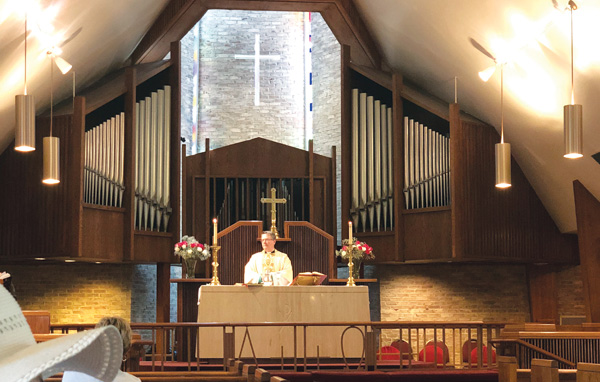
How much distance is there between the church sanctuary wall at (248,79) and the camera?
16.1 meters

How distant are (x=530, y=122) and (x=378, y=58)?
12.6 ft

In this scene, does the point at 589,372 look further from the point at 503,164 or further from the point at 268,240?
the point at 503,164

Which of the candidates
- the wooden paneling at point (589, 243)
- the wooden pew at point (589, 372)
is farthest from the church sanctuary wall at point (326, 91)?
the wooden pew at point (589, 372)

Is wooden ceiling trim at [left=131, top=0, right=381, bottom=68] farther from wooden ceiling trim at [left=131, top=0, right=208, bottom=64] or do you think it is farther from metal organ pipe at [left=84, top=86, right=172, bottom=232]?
metal organ pipe at [left=84, top=86, right=172, bottom=232]

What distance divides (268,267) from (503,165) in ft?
10.6

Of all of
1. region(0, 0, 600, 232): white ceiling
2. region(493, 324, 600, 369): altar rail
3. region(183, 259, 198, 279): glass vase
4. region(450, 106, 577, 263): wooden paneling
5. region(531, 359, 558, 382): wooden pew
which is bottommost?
region(493, 324, 600, 369): altar rail

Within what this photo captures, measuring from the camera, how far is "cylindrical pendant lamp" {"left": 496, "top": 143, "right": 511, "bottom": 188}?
10203 mm

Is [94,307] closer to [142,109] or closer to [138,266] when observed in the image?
[138,266]

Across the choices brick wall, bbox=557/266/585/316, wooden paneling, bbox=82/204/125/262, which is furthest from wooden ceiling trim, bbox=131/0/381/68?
brick wall, bbox=557/266/585/316

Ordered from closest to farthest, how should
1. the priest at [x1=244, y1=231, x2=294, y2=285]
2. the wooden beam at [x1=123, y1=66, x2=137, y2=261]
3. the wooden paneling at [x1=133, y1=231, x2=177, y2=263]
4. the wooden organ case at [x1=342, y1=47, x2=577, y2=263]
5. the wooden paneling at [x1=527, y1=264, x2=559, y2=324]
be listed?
the priest at [x1=244, y1=231, x2=294, y2=285]
the wooden organ case at [x1=342, y1=47, x2=577, y2=263]
the wooden beam at [x1=123, y1=66, x2=137, y2=261]
the wooden paneling at [x1=133, y1=231, x2=177, y2=263]
the wooden paneling at [x1=527, y1=264, x2=559, y2=324]

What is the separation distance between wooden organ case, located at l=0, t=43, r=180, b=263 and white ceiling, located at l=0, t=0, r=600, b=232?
0.53 meters

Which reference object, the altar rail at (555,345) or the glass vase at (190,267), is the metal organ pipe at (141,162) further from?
the altar rail at (555,345)

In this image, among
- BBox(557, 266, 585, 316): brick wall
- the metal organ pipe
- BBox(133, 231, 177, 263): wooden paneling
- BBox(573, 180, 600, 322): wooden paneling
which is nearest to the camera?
BBox(573, 180, 600, 322): wooden paneling

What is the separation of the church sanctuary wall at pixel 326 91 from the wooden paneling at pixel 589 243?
488 centimetres
